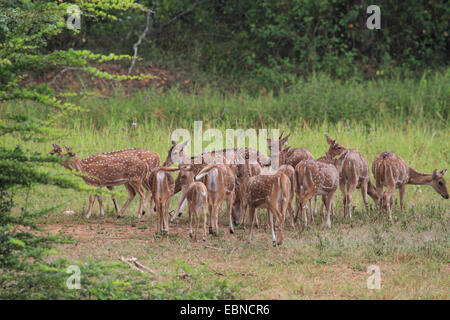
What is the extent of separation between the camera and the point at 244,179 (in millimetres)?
8922

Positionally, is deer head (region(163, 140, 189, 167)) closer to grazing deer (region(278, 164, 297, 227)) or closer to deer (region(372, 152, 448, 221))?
grazing deer (region(278, 164, 297, 227))

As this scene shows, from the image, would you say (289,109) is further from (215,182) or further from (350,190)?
(215,182)

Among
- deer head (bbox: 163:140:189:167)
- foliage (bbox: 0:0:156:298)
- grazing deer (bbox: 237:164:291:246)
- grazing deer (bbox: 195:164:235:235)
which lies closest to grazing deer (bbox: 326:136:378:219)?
grazing deer (bbox: 237:164:291:246)

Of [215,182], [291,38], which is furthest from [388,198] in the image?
[291,38]

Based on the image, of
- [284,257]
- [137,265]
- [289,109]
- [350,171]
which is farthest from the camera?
[289,109]

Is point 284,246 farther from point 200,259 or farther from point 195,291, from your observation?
point 195,291

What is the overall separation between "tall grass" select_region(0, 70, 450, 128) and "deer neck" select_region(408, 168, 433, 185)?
5.09 m

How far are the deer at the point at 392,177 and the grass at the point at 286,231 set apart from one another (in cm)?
29

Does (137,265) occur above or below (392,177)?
below

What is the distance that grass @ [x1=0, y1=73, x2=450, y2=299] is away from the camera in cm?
640

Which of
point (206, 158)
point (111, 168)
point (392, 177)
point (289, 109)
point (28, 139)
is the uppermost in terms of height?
point (289, 109)

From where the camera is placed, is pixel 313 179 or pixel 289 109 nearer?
pixel 313 179

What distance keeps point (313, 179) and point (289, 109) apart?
744cm
